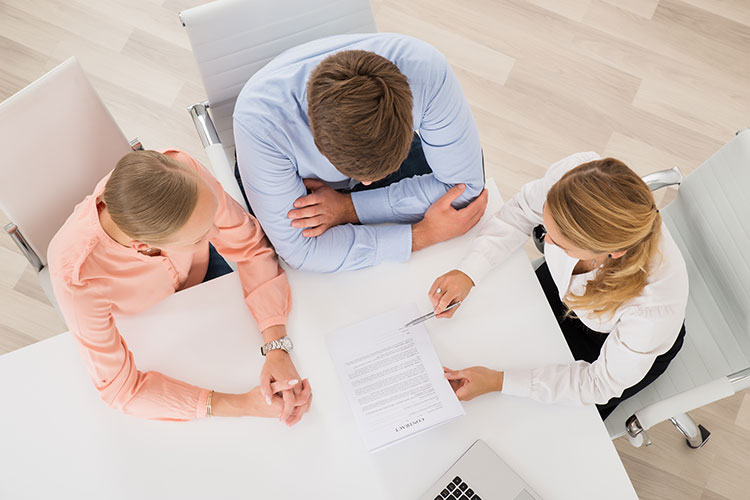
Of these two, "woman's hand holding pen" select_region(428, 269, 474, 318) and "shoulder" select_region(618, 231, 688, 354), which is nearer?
"shoulder" select_region(618, 231, 688, 354)

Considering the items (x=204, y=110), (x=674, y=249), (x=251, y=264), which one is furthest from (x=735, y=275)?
(x=204, y=110)

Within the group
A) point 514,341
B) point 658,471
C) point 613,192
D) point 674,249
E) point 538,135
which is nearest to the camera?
point 613,192

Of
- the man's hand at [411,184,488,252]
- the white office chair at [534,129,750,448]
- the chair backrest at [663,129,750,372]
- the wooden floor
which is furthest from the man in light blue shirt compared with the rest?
the wooden floor

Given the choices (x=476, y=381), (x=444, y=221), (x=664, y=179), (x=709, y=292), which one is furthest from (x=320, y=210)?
(x=709, y=292)

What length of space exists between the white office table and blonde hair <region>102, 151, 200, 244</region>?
0.29 m

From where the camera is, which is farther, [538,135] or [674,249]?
[538,135]

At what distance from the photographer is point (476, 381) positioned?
1209 mm

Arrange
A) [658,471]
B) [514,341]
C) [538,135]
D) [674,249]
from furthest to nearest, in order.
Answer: [538,135]
[658,471]
[514,341]
[674,249]

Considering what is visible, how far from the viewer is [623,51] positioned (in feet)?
8.04

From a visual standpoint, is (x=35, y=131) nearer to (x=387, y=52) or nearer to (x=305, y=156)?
(x=305, y=156)

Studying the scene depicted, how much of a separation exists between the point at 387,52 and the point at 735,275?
93cm

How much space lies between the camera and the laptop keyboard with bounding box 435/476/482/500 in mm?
1166

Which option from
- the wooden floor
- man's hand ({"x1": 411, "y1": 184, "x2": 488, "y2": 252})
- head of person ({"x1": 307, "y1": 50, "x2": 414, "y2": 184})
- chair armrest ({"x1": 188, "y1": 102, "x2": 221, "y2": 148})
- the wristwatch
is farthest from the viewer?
the wooden floor

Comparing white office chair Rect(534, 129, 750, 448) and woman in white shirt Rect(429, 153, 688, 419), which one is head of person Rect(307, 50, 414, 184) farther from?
white office chair Rect(534, 129, 750, 448)
